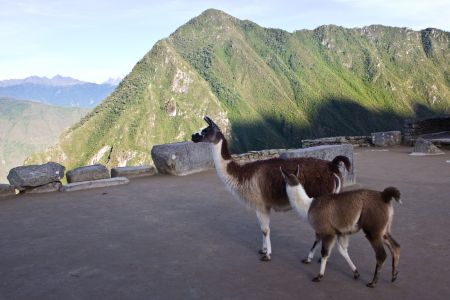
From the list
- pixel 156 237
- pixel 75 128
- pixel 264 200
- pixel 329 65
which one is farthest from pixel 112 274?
pixel 329 65

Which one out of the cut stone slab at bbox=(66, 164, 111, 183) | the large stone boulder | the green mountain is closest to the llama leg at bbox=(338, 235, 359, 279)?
the cut stone slab at bbox=(66, 164, 111, 183)

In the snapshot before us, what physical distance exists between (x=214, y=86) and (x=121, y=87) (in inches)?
1179

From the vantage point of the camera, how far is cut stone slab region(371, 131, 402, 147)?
19.2 m

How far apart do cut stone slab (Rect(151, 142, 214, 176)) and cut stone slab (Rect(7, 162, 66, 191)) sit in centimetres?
306

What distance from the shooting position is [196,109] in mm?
121000

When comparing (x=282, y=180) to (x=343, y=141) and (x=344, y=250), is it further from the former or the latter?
(x=343, y=141)

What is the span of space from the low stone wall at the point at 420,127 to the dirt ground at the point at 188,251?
10.5 meters

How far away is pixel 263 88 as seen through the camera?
449 feet

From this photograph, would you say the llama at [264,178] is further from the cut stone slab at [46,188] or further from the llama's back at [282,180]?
the cut stone slab at [46,188]

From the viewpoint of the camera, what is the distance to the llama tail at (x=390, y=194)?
4.31 metres

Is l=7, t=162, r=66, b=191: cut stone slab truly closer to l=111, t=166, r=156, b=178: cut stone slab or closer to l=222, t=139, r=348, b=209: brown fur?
l=111, t=166, r=156, b=178: cut stone slab

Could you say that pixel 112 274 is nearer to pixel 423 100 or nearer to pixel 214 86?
pixel 214 86

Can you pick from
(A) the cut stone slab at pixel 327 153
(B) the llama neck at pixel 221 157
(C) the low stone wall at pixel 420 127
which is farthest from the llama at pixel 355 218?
(C) the low stone wall at pixel 420 127

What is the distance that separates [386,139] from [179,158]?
1093 centimetres
